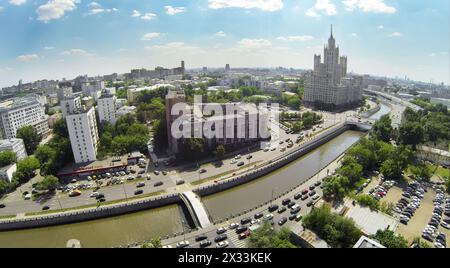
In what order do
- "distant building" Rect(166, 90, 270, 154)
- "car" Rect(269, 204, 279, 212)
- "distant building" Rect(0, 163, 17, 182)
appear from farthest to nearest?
"distant building" Rect(166, 90, 270, 154) → "distant building" Rect(0, 163, 17, 182) → "car" Rect(269, 204, 279, 212)

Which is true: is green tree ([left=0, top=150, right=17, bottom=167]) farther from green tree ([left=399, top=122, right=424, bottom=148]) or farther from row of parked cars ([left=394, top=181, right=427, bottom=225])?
green tree ([left=399, top=122, right=424, bottom=148])

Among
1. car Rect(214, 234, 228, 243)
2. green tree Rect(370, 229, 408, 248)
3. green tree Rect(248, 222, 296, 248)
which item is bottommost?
car Rect(214, 234, 228, 243)

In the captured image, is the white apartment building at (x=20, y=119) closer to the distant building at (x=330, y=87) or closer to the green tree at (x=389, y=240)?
the green tree at (x=389, y=240)

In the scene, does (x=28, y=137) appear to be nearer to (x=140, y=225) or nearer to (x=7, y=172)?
(x=7, y=172)

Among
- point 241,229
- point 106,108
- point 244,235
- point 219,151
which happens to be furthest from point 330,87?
point 244,235

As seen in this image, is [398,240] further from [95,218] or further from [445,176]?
[95,218]

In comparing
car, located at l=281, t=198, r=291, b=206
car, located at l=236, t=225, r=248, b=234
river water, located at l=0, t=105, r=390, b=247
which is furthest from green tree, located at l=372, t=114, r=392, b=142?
car, located at l=236, t=225, r=248, b=234
